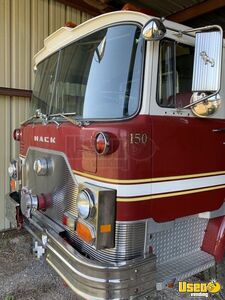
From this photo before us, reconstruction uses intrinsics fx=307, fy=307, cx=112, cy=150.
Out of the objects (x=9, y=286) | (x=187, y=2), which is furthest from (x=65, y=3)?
(x=9, y=286)

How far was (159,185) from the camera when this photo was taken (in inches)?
81.7

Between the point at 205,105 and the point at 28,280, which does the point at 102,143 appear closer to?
the point at 205,105

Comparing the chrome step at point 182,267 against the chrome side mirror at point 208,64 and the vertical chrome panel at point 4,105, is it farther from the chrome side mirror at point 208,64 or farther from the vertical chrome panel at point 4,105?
the vertical chrome panel at point 4,105

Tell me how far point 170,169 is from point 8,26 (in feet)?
10.8

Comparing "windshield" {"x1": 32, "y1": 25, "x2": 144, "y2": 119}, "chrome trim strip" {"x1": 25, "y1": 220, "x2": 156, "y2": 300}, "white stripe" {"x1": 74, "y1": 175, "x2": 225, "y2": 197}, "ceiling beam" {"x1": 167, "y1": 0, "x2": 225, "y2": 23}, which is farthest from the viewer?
"ceiling beam" {"x1": 167, "y1": 0, "x2": 225, "y2": 23}

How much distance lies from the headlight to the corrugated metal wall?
2669 millimetres

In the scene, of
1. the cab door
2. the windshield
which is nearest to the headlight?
the cab door

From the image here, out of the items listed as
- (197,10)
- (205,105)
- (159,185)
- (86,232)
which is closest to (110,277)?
(86,232)

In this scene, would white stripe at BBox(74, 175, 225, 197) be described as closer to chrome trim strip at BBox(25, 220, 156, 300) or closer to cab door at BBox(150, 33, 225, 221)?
cab door at BBox(150, 33, 225, 221)

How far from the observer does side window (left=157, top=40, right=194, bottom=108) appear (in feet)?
6.92

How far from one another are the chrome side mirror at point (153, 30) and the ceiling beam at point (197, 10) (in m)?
2.87

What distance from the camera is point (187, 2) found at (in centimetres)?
462

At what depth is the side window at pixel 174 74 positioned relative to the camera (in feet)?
6.92

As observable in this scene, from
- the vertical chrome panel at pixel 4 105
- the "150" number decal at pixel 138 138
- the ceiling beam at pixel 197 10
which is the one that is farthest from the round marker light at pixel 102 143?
the ceiling beam at pixel 197 10
